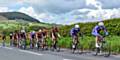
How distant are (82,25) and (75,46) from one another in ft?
81.8

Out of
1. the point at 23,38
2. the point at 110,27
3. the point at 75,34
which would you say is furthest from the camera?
the point at 110,27

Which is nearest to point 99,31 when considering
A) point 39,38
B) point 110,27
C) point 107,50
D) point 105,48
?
point 105,48

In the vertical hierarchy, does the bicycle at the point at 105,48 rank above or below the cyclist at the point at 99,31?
below

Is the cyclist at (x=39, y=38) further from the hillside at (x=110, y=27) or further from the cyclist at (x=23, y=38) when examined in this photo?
the hillside at (x=110, y=27)

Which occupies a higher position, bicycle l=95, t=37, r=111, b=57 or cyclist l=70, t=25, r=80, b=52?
cyclist l=70, t=25, r=80, b=52

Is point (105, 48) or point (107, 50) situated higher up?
point (105, 48)

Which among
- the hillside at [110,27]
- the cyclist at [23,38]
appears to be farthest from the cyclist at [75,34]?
the hillside at [110,27]

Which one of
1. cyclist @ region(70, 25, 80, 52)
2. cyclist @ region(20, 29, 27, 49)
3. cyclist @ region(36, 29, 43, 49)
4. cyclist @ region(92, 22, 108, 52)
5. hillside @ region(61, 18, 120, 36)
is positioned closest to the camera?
cyclist @ region(92, 22, 108, 52)

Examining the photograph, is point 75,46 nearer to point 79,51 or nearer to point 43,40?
point 79,51

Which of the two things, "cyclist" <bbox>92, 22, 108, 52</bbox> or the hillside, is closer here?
"cyclist" <bbox>92, 22, 108, 52</bbox>

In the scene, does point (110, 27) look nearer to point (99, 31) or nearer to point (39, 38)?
point (39, 38)

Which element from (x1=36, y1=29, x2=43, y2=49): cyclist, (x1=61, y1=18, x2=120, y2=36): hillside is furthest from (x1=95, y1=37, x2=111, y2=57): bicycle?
(x1=61, y1=18, x2=120, y2=36): hillside

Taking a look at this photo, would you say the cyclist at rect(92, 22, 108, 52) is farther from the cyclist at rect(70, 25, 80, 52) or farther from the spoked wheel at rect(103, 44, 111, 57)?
the cyclist at rect(70, 25, 80, 52)

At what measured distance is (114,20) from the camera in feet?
161
